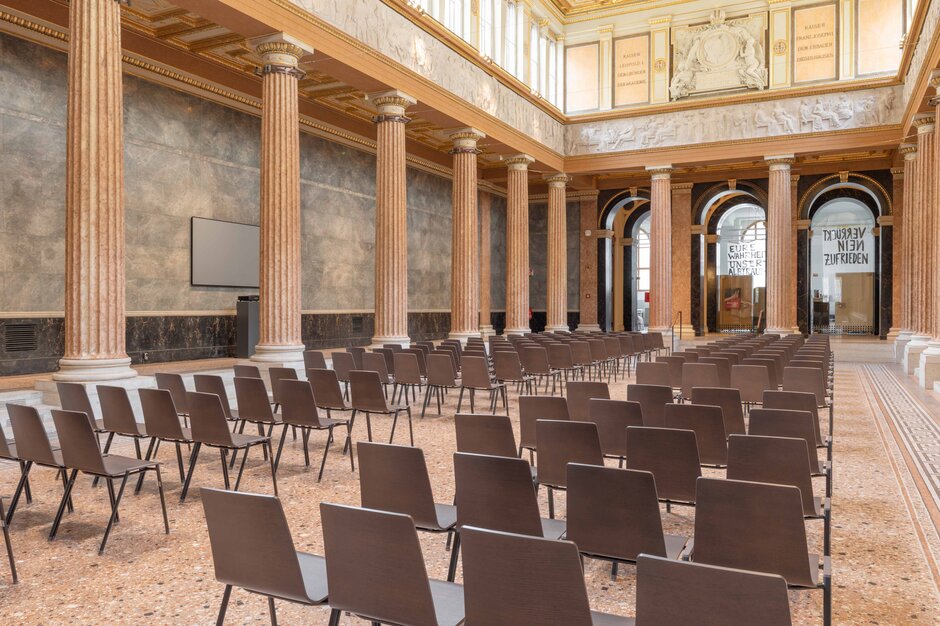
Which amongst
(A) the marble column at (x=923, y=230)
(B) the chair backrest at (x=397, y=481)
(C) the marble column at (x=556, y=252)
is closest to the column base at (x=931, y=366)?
(A) the marble column at (x=923, y=230)

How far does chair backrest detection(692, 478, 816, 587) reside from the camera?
2.95 meters

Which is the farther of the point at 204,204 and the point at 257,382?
the point at 204,204

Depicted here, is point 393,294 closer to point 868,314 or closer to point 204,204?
point 204,204

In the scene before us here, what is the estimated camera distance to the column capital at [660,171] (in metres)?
22.8

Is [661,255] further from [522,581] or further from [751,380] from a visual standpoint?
[522,581]

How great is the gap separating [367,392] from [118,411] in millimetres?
2460

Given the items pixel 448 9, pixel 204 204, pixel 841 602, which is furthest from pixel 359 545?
pixel 448 9

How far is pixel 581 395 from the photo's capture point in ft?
21.8

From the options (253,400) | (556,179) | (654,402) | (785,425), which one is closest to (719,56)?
(556,179)

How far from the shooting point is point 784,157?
21.1 metres

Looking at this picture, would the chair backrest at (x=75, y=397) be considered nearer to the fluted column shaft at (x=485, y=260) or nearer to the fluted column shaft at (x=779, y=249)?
the fluted column shaft at (x=485, y=260)

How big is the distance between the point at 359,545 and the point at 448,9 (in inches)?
669

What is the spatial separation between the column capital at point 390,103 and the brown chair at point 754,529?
1309 centimetres

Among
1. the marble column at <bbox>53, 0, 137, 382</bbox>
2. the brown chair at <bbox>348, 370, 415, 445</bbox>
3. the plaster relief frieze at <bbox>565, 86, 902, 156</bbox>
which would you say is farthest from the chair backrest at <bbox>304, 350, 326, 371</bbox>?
the plaster relief frieze at <bbox>565, 86, 902, 156</bbox>
